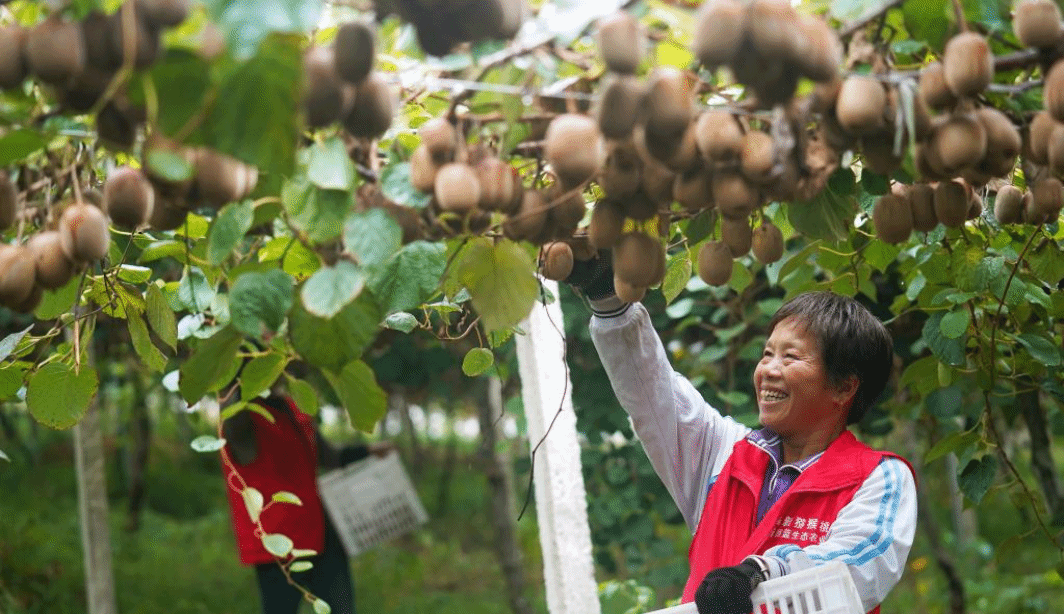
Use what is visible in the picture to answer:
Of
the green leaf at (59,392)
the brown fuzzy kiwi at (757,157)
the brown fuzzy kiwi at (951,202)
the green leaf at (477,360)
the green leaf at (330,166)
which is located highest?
the green leaf at (330,166)

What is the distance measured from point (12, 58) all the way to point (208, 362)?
344 mm

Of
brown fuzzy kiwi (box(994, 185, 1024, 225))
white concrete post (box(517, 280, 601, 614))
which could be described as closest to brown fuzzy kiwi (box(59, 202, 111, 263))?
brown fuzzy kiwi (box(994, 185, 1024, 225))

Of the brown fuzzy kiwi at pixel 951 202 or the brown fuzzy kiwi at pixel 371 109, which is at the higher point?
the brown fuzzy kiwi at pixel 371 109

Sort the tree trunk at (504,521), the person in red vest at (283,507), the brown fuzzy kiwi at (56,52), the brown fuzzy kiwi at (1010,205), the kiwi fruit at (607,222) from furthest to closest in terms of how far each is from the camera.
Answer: the tree trunk at (504,521) → the person in red vest at (283,507) → the brown fuzzy kiwi at (1010,205) → the kiwi fruit at (607,222) → the brown fuzzy kiwi at (56,52)

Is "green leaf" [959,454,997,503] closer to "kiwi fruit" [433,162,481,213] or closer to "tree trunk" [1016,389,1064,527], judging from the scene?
"tree trunk" [1016,389,1064,527]

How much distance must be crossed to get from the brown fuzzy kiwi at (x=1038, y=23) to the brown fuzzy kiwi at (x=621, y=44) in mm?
332

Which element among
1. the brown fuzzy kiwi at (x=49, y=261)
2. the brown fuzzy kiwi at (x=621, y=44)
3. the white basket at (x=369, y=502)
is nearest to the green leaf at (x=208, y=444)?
the brown fuzzy kiwi at (x=49, y=261)

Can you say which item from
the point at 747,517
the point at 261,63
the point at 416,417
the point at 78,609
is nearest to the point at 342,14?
the point at 261,63

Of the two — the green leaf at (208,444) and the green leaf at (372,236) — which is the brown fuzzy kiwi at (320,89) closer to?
the green leaf at (372,236)

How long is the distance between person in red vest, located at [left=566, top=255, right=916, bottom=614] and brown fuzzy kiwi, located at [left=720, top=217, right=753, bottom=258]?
1.08 feet

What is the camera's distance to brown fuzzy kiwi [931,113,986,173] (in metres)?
0.94

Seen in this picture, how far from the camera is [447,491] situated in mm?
8508

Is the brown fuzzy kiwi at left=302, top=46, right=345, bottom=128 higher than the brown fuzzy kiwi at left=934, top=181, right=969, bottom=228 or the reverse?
higher

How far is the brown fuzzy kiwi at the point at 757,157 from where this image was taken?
36.2 inches
